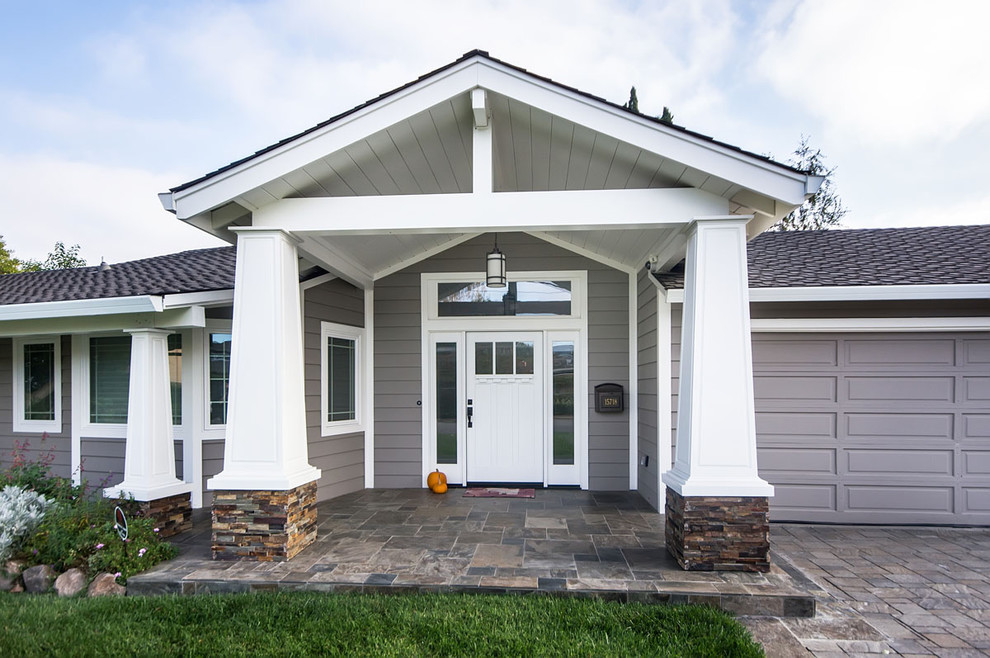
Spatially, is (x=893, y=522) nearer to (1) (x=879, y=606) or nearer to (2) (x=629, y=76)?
(1) (x=879, y=606)

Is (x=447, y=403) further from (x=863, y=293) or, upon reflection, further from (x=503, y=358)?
(x=863, y=293)

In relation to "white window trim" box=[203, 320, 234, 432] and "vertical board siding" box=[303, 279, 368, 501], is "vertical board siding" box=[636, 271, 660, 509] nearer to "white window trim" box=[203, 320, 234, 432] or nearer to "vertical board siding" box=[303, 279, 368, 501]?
"vertical board siding" box=[303, 279, 368, 501]

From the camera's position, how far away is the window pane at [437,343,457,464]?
6.37 m

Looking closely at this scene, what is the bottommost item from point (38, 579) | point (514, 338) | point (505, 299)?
point (38, 579)

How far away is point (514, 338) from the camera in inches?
251

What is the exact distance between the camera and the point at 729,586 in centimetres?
319

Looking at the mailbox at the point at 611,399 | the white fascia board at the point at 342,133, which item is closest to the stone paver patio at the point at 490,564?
the mailbox at the point at 611,399

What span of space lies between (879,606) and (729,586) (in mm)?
967

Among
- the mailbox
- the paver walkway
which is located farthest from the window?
the paver walkway

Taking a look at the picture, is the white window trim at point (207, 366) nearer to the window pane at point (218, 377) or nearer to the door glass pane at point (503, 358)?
the window pane at point (218, 377)

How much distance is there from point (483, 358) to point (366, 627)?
386 cm

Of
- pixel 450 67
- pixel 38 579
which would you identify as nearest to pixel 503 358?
pixel 450 67

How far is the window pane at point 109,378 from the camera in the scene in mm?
5652

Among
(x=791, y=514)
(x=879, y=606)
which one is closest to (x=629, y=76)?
(x=791, y=514)
